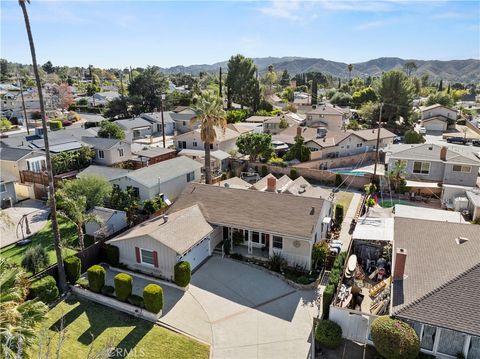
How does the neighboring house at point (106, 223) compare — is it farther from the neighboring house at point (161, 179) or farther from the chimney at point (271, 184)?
the chimney at point (271, 184)

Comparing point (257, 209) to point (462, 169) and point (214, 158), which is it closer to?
point (214, 158)

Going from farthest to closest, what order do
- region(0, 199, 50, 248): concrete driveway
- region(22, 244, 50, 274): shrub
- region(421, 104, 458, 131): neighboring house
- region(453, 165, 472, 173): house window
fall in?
region(421, 104, 458, 131): neighboring house < region(453, 165, 472, 173): house window < region(0, 199, 50, 248): concrete driveway < region(22, 244, 50, 274): shrub

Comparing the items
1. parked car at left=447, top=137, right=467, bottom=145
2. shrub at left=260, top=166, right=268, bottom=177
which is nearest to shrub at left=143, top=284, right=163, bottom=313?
shrub at left=260, top=166, right=268, bottom=177

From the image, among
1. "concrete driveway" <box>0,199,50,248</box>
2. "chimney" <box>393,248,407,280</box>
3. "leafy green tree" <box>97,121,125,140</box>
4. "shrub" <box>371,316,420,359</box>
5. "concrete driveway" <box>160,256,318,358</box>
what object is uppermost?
"leafy green tree" <box>97,121,125,140</box>

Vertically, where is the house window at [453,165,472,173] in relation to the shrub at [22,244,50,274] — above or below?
above

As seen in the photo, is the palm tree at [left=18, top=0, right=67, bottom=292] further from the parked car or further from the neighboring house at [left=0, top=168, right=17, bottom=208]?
the parked car

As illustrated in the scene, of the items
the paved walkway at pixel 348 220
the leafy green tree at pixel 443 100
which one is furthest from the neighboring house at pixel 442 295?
the leafy green tree at pixel 443 100

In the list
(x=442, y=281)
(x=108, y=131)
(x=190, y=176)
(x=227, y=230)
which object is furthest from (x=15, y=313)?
(x=108, y=131)
